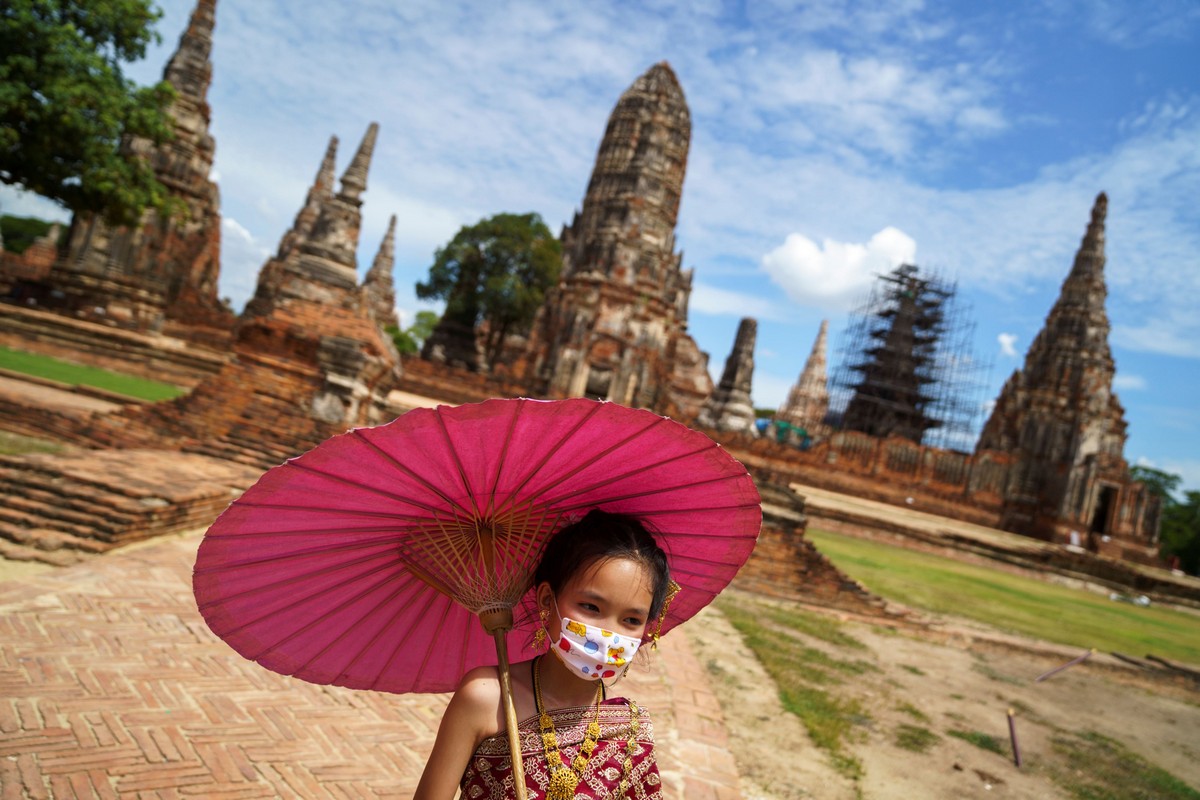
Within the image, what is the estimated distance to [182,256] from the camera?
24.1m

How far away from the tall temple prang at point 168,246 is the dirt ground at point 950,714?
44.6 ft

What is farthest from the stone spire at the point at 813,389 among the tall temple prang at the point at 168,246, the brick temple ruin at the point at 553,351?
the tall temple prang at the point at 168,246

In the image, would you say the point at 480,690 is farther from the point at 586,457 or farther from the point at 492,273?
the point at 492,273

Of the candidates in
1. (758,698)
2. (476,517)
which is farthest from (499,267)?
(476,517)

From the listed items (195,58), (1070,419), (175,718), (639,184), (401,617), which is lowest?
(175,718)

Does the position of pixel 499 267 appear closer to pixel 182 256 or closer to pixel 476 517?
pixel 182 256

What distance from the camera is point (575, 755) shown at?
1.47m

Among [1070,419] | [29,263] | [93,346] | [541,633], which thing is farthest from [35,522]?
[1070,419]

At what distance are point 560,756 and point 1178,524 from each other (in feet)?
172

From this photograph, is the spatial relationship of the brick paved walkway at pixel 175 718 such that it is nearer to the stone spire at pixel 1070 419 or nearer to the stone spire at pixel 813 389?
the stone spire at pixel 1070 419

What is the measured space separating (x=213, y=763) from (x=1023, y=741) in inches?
194

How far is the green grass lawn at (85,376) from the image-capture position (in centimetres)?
1127

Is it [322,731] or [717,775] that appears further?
[717,775]

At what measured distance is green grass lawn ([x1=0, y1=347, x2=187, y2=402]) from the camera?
1127 centimetres
